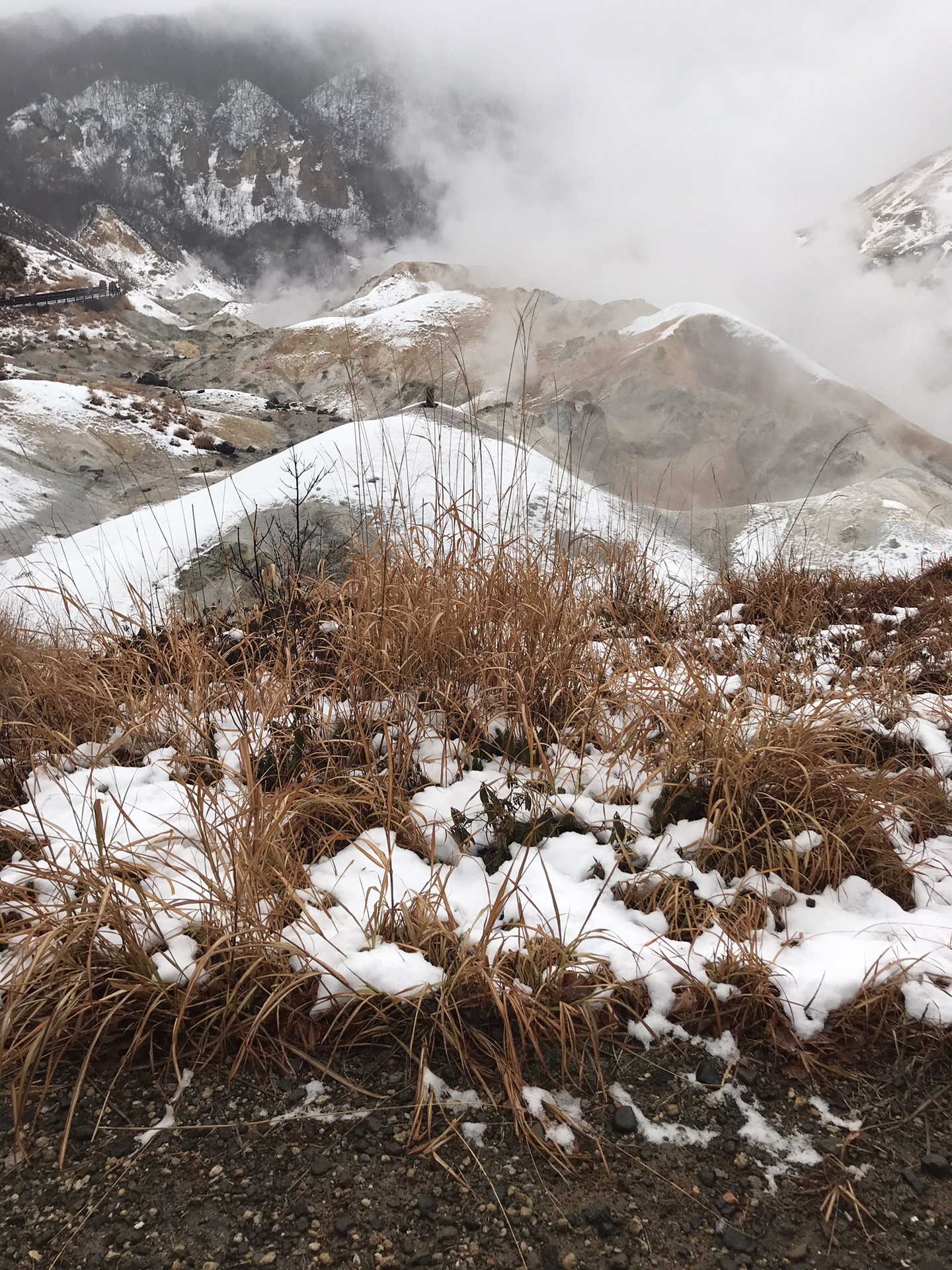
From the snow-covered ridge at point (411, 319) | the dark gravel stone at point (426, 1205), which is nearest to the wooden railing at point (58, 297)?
the snow-covered ridge at point (411, 319)

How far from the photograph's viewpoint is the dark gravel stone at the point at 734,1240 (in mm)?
1094

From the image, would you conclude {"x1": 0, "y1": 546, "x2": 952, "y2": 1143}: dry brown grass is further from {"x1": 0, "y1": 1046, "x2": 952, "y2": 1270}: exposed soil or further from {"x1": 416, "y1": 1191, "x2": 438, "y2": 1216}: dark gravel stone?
{"x1": 416, "y1": 1191, "x2": 438, "y2": 1216}: dark gravel stone

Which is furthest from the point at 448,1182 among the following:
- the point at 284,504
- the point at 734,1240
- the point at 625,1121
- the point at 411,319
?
the point at 411,319

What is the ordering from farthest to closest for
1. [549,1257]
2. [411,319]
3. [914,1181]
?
1. [411,319]
2. [914,1181]
3. [549,1257]

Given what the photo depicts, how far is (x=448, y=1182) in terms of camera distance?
1.20m

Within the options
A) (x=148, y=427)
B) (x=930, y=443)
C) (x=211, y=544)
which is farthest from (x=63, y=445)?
(x=930, y=443)

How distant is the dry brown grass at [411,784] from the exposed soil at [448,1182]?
99 millimetres

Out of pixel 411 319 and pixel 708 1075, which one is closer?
pixel 708 1075

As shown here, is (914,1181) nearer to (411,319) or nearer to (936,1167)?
(936,1167)

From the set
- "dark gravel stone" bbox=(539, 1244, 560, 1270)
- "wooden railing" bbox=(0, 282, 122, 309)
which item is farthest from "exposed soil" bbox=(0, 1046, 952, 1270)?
"wooden railing" bbox=(0, 282, 122, 309)

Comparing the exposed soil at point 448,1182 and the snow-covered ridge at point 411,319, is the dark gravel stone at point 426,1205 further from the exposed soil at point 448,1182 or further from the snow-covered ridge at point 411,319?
the snow-covered ridge at point 411,319

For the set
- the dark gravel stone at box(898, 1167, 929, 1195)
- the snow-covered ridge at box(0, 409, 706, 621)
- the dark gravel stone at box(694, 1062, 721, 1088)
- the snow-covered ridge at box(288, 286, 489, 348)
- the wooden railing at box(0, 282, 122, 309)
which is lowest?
the dark gravel stone at box(898, 1167, 929, 1195)

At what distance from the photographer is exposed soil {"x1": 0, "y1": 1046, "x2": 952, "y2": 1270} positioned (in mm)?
1087

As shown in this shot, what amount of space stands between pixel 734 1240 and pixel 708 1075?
313 millimetres
